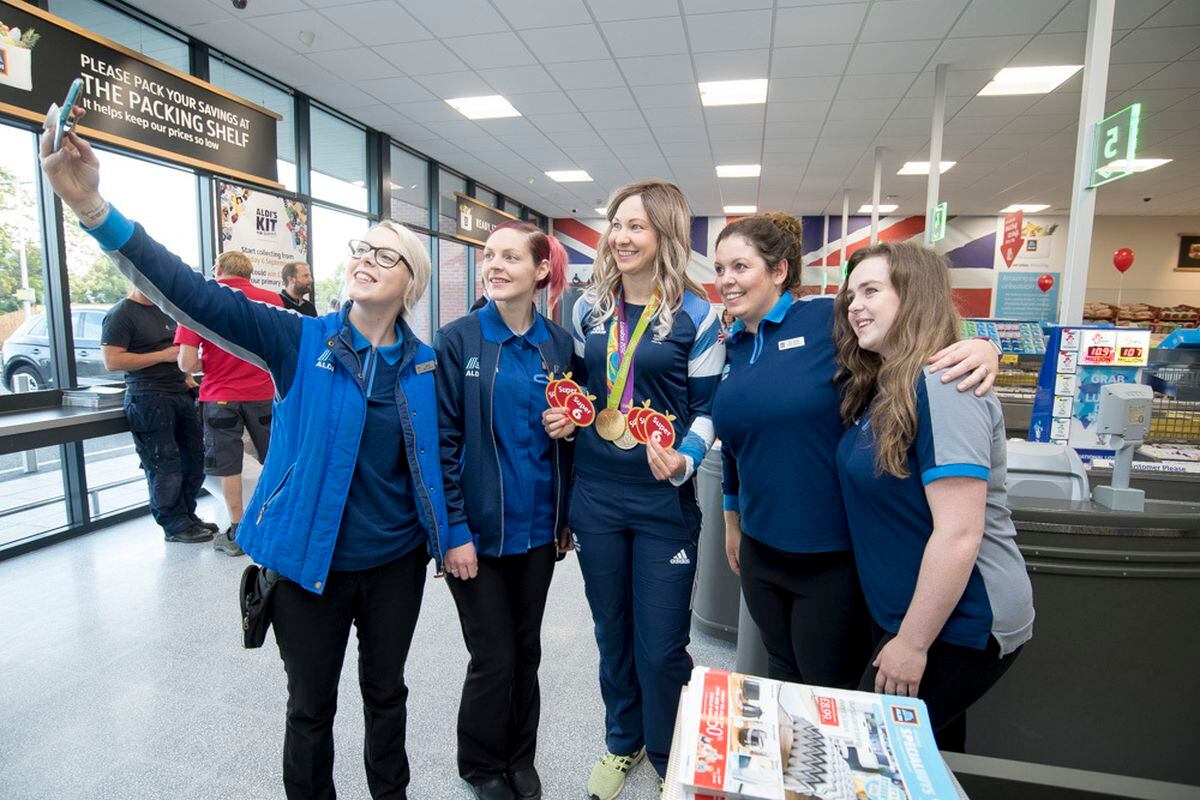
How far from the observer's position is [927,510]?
122 centimetres

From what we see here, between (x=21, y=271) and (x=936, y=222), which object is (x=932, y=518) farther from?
(x=936, y=222)

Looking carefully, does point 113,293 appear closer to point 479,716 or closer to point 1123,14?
point 479,716

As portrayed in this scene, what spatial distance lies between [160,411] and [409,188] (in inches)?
213

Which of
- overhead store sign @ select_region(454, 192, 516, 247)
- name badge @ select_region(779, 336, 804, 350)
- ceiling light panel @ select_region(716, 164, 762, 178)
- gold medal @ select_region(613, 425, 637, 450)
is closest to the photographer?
name badge @ select_region(779, 336, 804, 350)

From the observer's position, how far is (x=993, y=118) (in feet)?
21.1

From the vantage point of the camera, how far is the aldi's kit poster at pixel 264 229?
Answer: 502cm


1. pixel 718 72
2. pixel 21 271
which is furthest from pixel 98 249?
pixel 718 72

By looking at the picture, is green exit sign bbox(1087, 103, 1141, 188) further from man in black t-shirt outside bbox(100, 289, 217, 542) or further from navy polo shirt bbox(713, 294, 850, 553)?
man in black t-shirt outside bbox(100, 289, 217, 542)

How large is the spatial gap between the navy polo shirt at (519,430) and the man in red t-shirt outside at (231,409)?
256cm

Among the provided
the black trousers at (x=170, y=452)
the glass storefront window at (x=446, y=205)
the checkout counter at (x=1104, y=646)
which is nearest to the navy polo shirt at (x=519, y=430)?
the checkout counter at (x=1104, y=646)

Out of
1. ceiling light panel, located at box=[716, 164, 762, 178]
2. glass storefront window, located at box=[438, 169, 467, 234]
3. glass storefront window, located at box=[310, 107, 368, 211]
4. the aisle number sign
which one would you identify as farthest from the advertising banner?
glass storefront window, located at box=[310, 107, 368, 211]

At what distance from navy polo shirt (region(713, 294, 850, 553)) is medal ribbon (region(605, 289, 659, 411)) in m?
0.25

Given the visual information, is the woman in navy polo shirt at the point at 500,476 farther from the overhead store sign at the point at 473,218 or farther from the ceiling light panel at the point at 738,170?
the ceiling light panel at the point at 738,170

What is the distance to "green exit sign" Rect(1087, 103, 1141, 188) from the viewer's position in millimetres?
2449
